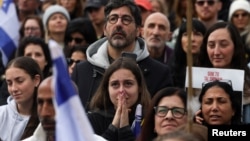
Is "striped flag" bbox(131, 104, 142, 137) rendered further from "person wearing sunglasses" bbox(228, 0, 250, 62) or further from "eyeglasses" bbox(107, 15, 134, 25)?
"person wearing sunglasses" bbox(228, 0, 250, 62)

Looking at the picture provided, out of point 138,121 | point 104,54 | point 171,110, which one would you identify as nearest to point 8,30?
point 104,54

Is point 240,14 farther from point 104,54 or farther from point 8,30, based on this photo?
point 104,54

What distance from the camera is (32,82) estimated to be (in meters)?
9.88

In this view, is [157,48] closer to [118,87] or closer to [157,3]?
[157,3]

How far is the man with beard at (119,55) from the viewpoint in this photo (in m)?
10.3

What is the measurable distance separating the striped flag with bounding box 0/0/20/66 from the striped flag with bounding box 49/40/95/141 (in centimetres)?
662

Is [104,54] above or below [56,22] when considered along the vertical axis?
below

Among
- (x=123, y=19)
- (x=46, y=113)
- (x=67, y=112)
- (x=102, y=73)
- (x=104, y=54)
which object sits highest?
(x=123, y=19)

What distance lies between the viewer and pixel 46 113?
7.89 metres

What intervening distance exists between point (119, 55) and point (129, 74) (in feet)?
3.59

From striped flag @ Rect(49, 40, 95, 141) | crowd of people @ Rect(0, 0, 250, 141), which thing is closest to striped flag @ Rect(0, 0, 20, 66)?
crowd of people @ Rect(0, 0, 250, 141)

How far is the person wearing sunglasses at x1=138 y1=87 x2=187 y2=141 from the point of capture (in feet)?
28.0

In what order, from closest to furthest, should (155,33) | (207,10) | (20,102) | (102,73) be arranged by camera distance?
(20,102)
(102,73)
(155,33)
(207,10)

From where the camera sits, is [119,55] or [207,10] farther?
[207,10]
